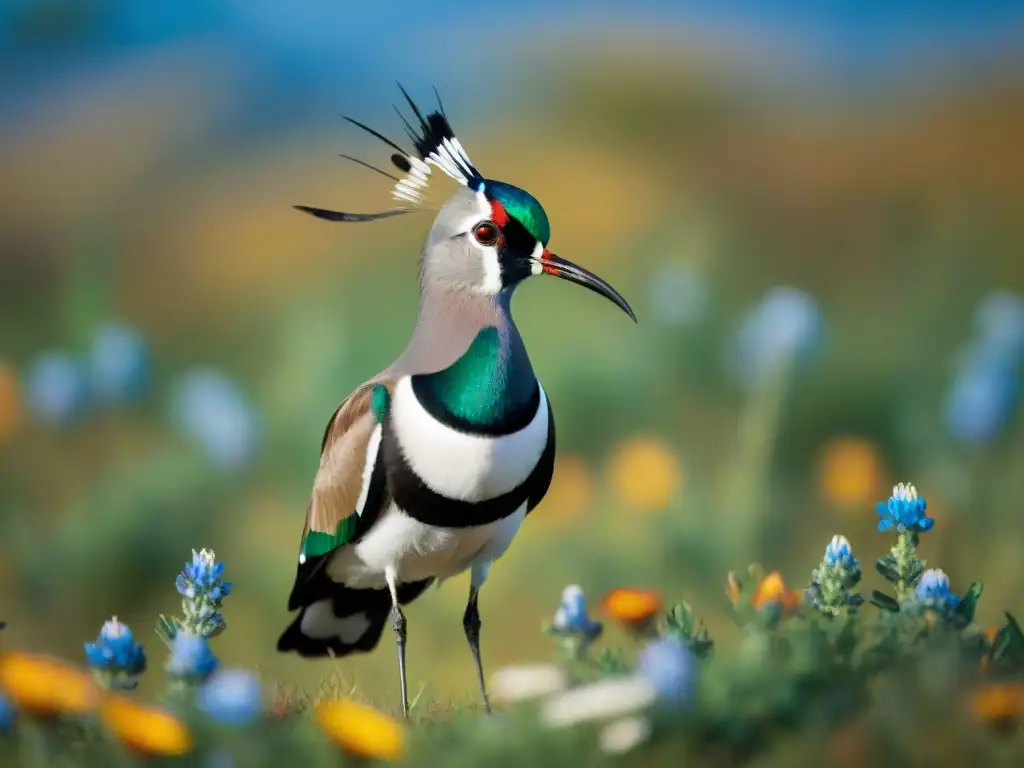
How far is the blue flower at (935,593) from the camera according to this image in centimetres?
266

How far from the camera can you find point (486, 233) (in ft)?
10.3

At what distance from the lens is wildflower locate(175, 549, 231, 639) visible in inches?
110

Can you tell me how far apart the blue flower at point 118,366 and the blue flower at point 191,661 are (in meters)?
3.39

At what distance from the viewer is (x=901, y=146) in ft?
26.7

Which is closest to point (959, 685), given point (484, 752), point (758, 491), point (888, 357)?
point (484, 752)

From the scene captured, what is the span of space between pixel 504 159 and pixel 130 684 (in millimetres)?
5779

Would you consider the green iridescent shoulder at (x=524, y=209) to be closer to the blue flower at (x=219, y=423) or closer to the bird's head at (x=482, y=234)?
the bird's head at (x=482, y=234)

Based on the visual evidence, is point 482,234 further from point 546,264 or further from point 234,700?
point 234,700

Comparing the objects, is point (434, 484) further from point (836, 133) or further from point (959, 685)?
point (836, 133)

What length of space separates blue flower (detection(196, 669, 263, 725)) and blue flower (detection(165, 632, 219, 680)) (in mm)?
180

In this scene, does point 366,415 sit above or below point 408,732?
above

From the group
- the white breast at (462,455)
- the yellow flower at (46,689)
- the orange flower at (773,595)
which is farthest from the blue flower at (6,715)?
the orange flower at (773,595)

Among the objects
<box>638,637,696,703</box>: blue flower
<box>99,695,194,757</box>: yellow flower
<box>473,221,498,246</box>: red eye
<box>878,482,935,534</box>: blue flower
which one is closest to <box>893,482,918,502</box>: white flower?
<box>878,482,935,534</box>: blue flower

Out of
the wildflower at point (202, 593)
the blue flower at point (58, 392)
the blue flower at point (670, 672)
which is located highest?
the blue flower at point (58, 392)
